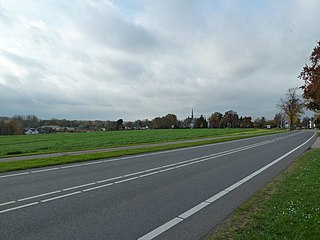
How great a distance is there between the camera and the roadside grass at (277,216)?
402 cm

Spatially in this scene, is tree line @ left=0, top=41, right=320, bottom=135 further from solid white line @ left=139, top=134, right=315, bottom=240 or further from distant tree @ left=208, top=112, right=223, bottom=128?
solid white line @ left=139, top=134, right=315, bottom=240

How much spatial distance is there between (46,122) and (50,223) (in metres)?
119

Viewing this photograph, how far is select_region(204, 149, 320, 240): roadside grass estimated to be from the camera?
158 inches

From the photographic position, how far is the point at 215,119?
136m

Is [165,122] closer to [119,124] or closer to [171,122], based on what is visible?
[171,122]

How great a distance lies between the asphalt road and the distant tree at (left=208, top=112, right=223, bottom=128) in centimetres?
12661

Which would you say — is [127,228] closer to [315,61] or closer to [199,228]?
[199,228]

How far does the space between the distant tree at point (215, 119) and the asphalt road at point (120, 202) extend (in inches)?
4985

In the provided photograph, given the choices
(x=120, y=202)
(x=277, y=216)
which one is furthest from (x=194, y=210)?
(x=120, y=202)

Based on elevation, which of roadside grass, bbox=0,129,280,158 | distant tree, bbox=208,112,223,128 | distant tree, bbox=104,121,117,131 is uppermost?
distant tree, bbox=208,112,223,128

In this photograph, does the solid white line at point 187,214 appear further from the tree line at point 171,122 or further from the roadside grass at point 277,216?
the tree line at point 171,122

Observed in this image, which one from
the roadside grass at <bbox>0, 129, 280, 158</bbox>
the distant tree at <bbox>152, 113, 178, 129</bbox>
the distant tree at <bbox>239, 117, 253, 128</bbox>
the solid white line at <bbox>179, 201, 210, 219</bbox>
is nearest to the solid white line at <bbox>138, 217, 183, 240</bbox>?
the solid white line at <bbox>179, 201, 210, 219</bbox>

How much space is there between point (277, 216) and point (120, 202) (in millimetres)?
3214

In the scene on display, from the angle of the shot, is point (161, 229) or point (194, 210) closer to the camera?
point (161, 229)
